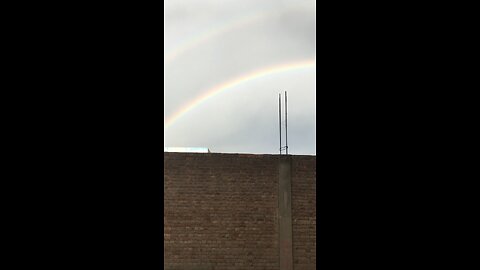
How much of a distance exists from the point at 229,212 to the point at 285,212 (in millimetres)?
1057

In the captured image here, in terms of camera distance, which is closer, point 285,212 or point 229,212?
point 229,212

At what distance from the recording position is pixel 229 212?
9.96 m

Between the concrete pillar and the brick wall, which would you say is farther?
the concrete pillar

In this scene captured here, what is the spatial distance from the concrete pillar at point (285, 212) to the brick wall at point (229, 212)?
8 cm

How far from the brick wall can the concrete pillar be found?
0.08m

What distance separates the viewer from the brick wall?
980 centimetres

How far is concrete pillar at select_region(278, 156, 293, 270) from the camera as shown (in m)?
9.99
